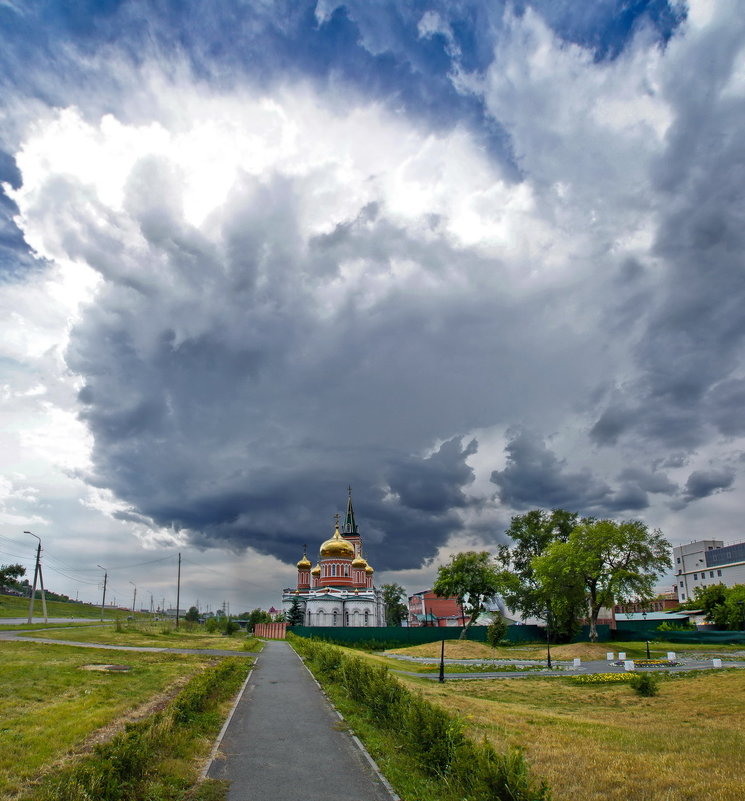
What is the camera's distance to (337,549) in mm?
85750

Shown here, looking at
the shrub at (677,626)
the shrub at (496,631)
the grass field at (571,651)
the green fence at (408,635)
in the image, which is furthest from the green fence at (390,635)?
the shrub at (677,626)

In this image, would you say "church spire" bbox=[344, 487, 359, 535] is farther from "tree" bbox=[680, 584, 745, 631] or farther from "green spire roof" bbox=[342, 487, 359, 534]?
"tree" bbox=[680, 584, 745, 631]

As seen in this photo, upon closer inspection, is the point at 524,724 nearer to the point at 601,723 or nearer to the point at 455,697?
the point at 601,723

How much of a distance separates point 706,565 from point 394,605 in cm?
5807

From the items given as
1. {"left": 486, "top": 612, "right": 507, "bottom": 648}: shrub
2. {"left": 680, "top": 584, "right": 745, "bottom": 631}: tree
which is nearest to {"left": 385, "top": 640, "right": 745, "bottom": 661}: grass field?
{"left": 486, "top": 612, "right": 507, "bottom": 648}: shrub

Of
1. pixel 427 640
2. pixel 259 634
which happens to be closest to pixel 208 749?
pixel 427 640

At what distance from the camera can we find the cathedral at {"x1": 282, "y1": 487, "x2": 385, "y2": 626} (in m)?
78.9

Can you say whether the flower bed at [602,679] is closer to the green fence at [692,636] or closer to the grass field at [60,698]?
the grass field at [60,698]

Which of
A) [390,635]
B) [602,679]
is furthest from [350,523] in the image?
[602,679]

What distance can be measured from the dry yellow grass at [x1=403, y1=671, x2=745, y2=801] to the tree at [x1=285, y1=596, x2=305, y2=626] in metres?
63.7

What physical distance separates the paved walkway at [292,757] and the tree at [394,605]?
9944 centimetres

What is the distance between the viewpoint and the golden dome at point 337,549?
281 ft

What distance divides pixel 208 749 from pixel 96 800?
440 centimetres

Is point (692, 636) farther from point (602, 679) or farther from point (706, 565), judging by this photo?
point (706, 565)
